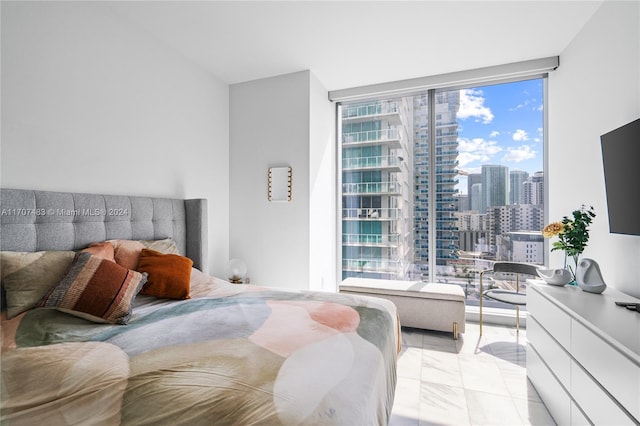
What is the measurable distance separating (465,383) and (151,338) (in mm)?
2082

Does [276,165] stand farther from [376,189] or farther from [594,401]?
[594,401]

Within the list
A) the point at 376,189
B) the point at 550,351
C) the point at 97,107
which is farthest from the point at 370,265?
the point at 97,107

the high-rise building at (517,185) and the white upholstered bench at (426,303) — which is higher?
the high-rise building at (517,185)

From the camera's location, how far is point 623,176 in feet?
5.77

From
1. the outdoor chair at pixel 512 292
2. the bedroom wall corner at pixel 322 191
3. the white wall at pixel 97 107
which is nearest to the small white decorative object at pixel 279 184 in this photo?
the bedroom wall corner at pixel 322 191

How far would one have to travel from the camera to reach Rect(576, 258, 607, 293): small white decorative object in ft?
6.13

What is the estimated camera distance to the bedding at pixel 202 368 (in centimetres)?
90

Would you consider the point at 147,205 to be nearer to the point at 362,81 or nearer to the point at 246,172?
the point at 246,172

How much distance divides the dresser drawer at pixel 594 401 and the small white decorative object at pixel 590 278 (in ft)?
2.01

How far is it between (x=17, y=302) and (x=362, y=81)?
360 cm

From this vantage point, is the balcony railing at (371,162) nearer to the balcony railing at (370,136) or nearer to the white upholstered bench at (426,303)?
the balcony railing at (370,136)

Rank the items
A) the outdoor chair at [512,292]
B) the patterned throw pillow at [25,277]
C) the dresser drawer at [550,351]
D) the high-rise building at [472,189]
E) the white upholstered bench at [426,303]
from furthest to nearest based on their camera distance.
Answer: the high-rise building at [472,189], the white upholstered bench at [426,303], the outdoor chair at [512,292], the dresser drawer at [550,351], the patterned throw pillow at [25,277]

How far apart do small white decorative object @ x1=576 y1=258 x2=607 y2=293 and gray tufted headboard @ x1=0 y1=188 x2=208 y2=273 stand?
2970 mm

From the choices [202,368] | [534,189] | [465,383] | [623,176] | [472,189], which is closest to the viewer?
[202,368]
